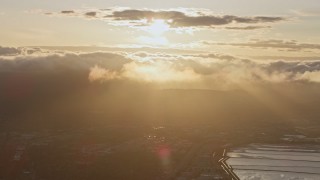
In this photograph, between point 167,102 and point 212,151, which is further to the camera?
point 167,102

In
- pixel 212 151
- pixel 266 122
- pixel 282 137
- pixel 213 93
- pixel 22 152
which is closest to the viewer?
pixel 22 152

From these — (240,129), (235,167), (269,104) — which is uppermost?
(235,167)

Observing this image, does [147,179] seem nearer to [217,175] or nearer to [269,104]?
[217,175]

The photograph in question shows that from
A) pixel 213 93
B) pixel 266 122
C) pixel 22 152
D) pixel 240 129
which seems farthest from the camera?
pixel 213 93

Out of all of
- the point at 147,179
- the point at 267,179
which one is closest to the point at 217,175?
the point at 267,179

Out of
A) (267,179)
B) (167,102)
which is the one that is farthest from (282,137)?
(167,102)

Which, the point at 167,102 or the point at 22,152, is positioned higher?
the point at 22,152

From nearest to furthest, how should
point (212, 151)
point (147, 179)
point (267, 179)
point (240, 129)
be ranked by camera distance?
point (147, 179), point (267, 179), point (212, 151), point (240, 129)

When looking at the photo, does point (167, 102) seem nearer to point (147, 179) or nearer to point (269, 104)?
point (269, 104)

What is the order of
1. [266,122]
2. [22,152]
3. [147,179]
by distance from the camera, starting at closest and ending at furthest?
[147,179], [22,152], [266,122]
